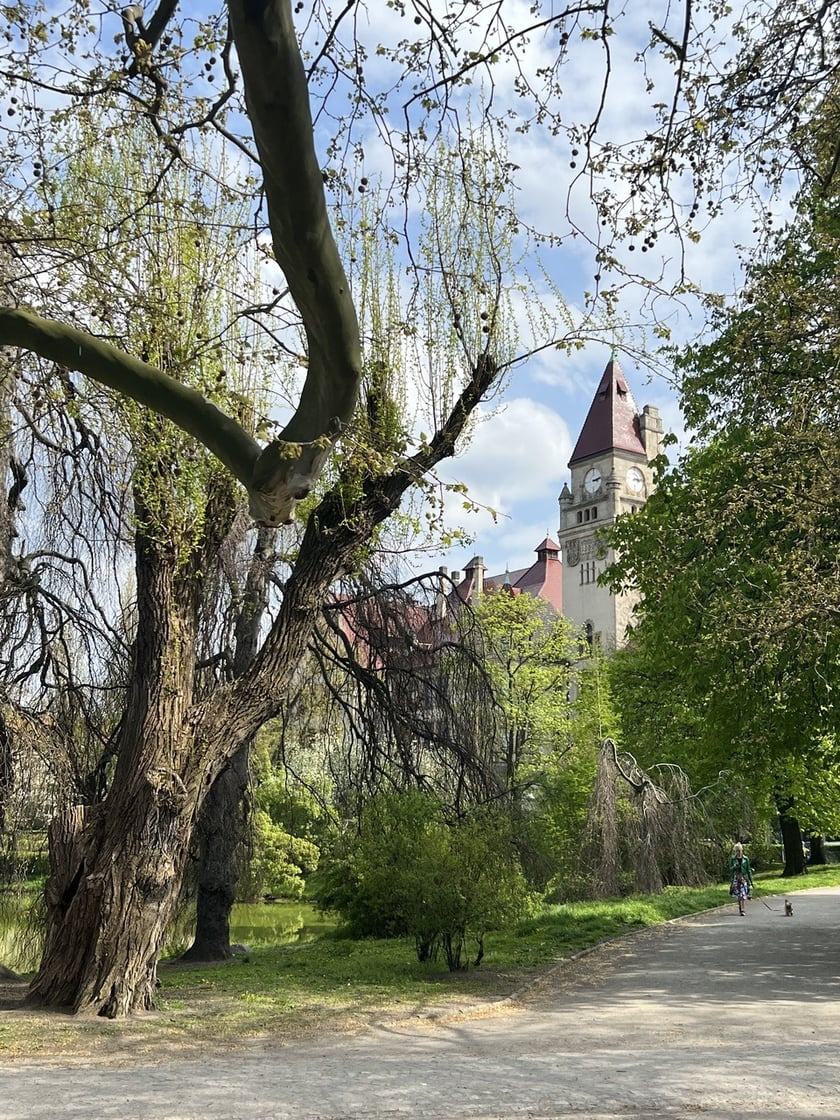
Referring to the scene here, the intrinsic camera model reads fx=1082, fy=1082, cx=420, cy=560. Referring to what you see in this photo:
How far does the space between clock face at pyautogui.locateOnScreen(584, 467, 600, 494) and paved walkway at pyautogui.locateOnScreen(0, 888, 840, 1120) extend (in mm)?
66831

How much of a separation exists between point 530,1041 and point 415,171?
7.33 metres

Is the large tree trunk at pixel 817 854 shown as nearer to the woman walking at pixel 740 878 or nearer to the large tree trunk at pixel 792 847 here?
the large tree trunk at pixel 792 847

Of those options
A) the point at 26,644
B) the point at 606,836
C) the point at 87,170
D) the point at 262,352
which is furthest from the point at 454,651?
the point at 606,836

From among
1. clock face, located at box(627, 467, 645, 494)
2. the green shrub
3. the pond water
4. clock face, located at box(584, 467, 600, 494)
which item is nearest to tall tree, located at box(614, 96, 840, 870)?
the green shrub

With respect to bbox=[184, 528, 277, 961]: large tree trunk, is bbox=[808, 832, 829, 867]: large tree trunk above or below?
above

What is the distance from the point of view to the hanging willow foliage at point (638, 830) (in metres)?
25.2

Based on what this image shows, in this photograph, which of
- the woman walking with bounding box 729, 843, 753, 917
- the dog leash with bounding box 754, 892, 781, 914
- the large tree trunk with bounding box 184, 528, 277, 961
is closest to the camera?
the large tree trunk with bounding box 184, 528, 277, 961

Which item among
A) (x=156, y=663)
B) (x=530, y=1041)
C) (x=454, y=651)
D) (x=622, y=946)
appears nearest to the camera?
(x=530, y=1041)

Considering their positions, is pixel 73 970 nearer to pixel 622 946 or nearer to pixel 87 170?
pixel 87 170

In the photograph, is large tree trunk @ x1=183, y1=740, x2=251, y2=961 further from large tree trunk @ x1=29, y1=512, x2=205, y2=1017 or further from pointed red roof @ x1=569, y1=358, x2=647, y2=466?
pointed red roof @ x1=569, y1=358, x2=647, y2=466

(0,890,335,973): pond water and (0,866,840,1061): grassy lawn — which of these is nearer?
(0,866,840,1061): grassy lawn

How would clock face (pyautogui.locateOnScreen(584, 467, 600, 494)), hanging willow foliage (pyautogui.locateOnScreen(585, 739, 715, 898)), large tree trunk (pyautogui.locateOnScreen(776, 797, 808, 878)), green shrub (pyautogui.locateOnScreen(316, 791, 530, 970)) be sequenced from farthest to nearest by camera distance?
clock face (pyautogui.locateOnScreen(584, 467, 600, 494))
large tree trunk (pyautogui.locateOnScreen(776, 797, 808, 878))
hanging willow foliage (pyautogui.locateOnScreen(585, 739, 715, 898))
green shrub (pyautogui.locateOnScreen(316, 791, 530, 970))

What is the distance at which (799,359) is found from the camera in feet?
39.9

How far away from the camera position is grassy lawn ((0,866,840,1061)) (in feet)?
31.0
